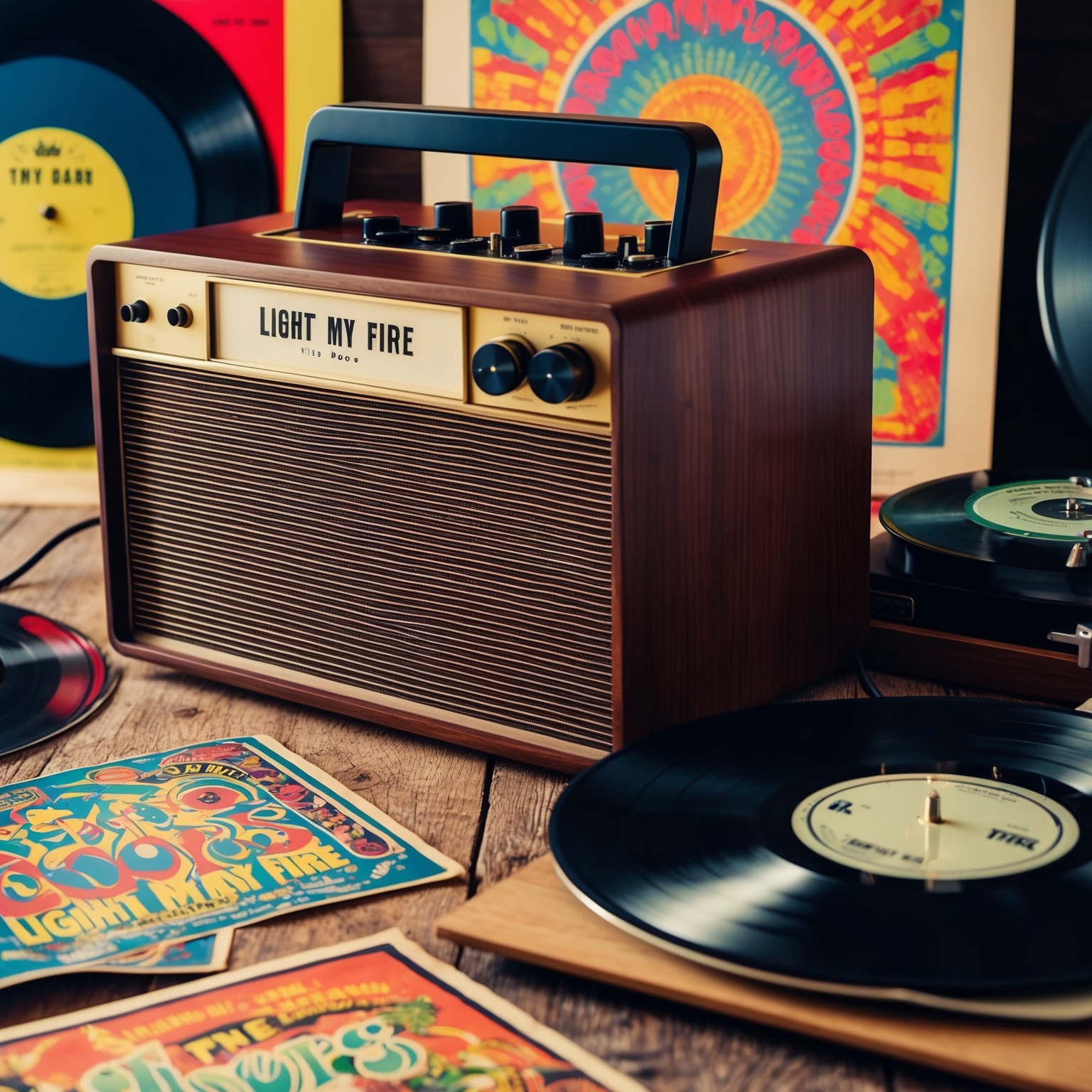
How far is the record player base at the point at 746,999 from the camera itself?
559 millimetres

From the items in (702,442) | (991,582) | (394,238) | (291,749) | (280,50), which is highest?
(280,50)

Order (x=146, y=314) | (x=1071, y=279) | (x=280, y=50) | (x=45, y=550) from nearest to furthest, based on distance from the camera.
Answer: (x=146, y=314) < (x=1071, y=279) < (x=45, y=550) < (x=280, y=50)

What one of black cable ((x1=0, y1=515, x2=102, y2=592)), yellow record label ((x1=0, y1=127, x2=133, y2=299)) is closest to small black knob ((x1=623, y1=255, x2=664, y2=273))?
black cable ((x1=0, y1=515, x2=102, y2=592))

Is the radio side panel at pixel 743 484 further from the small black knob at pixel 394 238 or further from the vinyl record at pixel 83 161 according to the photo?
the vinyl record at pixel 83 161

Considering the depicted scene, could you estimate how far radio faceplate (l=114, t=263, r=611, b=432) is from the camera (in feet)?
2.63

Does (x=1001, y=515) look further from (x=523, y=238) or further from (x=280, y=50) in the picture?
(x=280, y=50)

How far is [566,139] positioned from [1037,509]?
40 cm

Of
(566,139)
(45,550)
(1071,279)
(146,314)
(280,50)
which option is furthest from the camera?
(280,50)

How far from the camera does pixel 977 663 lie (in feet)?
3.13

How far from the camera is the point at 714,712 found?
874 mm

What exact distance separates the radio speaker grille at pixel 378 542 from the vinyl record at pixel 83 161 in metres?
0.44

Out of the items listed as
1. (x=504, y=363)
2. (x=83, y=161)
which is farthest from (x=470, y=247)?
(x=83, y=161)

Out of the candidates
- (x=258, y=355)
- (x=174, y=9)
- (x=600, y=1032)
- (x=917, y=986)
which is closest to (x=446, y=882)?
(x=600, y=1032)

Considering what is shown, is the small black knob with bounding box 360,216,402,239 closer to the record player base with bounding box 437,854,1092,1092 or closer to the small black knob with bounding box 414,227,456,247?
the small black knob with bounding box 414,227,456,247
